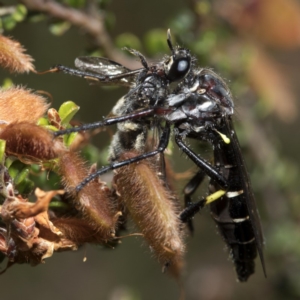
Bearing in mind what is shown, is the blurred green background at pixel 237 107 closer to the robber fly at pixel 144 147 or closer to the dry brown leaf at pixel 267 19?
the dry brown leaf at pixel 267 19

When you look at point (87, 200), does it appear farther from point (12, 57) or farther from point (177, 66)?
point (177, 66)

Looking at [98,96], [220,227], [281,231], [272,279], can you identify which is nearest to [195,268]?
[272,279]

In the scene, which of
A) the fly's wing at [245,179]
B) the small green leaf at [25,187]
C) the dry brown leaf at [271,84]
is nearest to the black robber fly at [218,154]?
the fly's wing at [245,179]

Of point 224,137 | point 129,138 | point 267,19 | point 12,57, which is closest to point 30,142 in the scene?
point 12,57

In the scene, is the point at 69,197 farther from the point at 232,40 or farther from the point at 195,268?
the point at 195,268

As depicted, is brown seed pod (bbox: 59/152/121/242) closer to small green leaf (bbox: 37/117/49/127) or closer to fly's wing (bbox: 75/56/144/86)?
small green leaf (bbox: 37/117/49/127)

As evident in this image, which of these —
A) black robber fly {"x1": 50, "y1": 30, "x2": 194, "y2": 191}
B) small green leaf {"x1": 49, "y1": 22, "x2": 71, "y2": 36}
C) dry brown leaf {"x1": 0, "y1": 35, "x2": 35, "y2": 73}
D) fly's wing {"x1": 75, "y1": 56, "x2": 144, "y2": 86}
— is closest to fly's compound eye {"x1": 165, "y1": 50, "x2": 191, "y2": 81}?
black robber fly {"x1": 50, "y1": 30, "x2": 194, "y2": 191}
